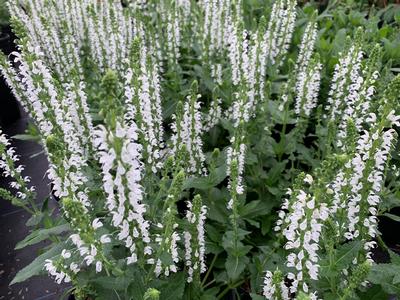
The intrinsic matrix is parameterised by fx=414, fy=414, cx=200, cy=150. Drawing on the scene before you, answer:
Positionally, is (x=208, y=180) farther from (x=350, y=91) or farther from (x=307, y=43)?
(x=307, y=43)

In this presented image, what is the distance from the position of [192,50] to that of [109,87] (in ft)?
14.6

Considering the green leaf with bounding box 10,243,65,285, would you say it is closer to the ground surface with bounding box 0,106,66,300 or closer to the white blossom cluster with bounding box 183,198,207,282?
the white blossom cluster with bounding box 183,198,207,282

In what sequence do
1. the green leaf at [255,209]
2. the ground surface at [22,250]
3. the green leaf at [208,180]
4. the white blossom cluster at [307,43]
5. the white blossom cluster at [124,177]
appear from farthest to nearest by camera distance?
the white blossom cluster at [307,43] < the ground surface at [22,250] < the green leaf at [255,209] < the green leaf at [208,180] < the white blossom cluster at [124,177]

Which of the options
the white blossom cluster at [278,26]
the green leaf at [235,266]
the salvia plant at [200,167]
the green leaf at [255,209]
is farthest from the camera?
the white blossom cluster at [278,26]

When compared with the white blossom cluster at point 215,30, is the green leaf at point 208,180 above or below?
below

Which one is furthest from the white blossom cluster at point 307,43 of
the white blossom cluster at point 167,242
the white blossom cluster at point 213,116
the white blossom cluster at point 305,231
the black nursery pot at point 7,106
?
the black nursery pot at point 7,106

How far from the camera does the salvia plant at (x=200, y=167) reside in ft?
7.52

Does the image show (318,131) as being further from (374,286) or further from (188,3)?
(188,3)

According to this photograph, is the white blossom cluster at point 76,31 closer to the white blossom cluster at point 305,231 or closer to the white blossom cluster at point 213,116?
the white blossom cluster at point 213,116

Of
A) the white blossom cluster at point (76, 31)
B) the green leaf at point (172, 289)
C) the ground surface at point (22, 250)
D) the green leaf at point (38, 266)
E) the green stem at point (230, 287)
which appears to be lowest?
the ground surface at point (22, 250)

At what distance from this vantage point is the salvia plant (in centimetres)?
229

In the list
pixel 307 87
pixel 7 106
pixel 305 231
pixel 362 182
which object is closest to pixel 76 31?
pixel 7 106

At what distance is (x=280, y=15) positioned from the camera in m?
4.85

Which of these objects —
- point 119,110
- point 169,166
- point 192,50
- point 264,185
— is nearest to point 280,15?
point 192,50
